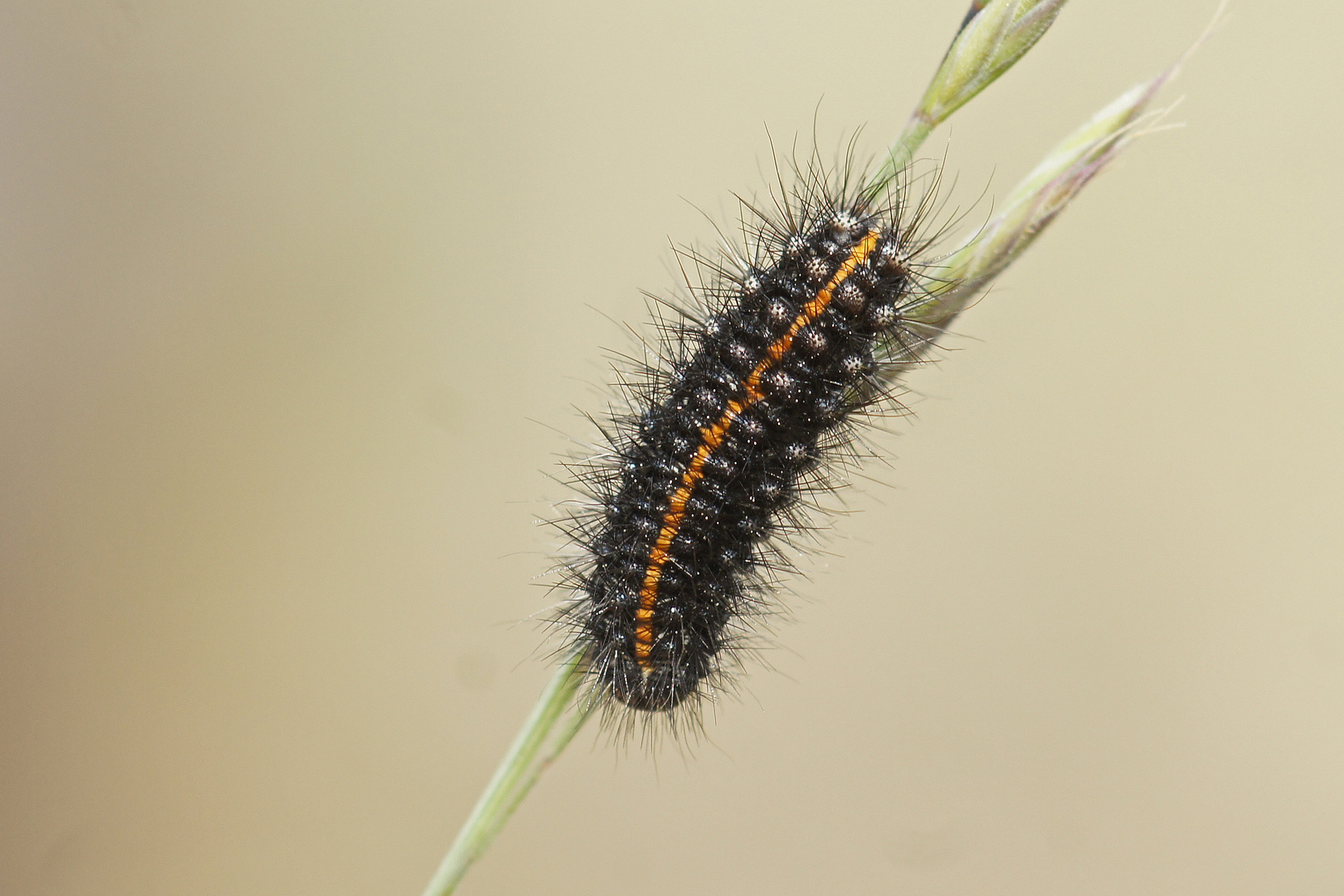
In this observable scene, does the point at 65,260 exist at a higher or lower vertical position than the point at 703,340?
lower

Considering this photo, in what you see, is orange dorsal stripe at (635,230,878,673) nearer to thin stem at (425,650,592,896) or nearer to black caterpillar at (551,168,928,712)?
black caterpillar at (551,168,928,712)

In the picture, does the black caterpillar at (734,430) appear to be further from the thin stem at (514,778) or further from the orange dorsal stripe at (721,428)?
the thin stem at (514,778)

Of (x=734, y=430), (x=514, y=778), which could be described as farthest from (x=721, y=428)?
(x=514, y=778)

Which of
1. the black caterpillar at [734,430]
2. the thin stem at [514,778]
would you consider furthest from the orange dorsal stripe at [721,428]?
the thin stem at [514,778]

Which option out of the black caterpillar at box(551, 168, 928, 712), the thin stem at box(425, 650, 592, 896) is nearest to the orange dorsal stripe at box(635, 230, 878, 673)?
the black caterpillar at box(551, 168, 928, 712)

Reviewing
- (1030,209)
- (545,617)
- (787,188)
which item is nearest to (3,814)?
(545,617)

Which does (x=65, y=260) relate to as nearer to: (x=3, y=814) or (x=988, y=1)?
(x=3, y=814)
